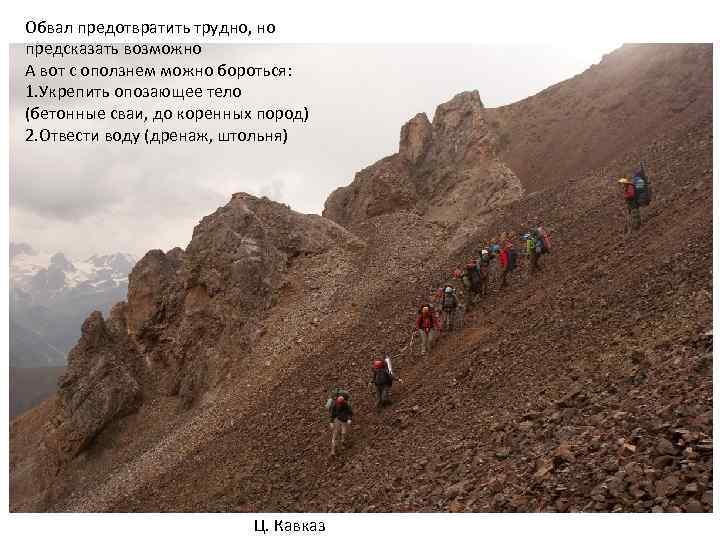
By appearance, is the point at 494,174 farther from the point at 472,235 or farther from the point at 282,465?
the point at 282,465

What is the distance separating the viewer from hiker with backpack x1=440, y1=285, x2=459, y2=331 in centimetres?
1925

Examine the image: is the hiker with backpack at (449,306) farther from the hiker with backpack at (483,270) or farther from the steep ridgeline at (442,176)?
the steep ridgeline at (442,176)

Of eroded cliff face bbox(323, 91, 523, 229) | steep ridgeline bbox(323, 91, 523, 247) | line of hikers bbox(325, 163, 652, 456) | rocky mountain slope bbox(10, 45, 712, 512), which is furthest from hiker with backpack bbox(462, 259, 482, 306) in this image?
eroded cliff face bbox(323, 91, 523, 229)

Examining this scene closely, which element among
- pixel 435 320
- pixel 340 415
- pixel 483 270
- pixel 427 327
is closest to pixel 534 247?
pixel 483 270

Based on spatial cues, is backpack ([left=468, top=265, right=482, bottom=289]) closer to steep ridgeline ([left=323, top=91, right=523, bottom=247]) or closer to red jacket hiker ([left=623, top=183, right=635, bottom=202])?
red jacket hiker ([left=623, top=183, right=635, bottom=202])

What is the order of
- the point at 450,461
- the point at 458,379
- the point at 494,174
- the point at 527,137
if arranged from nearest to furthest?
the point at 450,461 < the point at 458,379 < the point at 494,174 < the point at 527,137

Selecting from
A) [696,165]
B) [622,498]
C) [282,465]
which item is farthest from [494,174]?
[622,498]

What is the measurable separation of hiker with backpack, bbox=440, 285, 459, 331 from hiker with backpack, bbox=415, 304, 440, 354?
59 centimetres

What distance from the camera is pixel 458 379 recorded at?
15.2 metres

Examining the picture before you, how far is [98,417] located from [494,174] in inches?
1152

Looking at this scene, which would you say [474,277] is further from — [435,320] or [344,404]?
[344,404]

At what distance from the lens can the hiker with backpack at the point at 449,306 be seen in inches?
758

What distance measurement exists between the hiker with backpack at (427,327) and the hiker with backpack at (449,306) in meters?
0.59

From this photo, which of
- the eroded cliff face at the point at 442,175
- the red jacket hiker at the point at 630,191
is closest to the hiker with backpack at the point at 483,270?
the red jacket hiker at the point at 630,191
